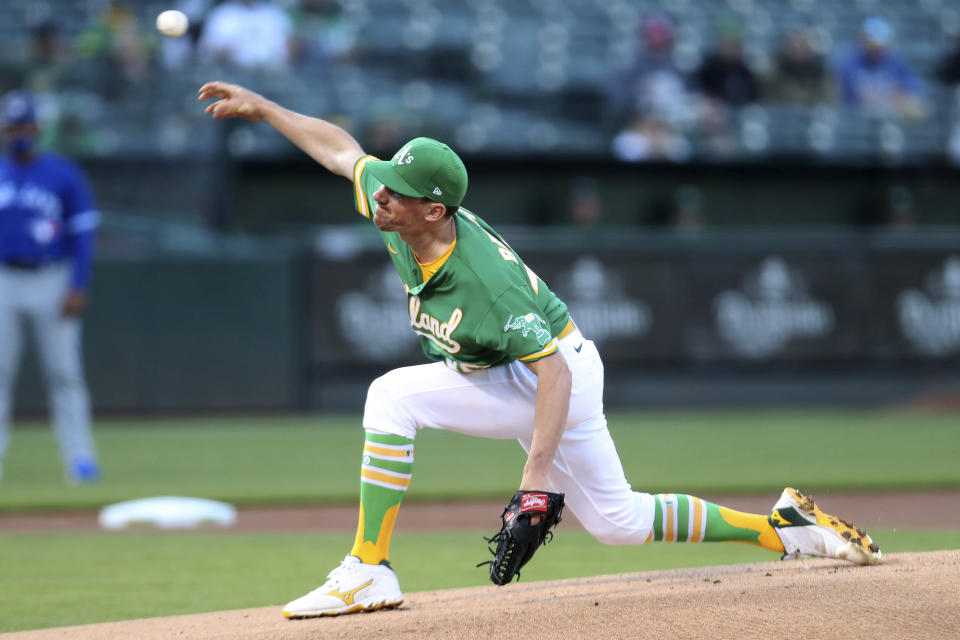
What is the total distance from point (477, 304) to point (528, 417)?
0.51m

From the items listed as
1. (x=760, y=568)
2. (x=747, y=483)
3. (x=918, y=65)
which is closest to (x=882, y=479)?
(x=747, y=483)

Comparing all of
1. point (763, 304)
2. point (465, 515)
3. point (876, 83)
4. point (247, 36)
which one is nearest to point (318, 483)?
point (465, 515)

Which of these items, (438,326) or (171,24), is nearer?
(438,326)

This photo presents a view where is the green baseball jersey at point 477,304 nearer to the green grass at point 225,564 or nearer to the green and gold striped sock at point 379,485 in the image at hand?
the green and gold striped sock at point 379,485

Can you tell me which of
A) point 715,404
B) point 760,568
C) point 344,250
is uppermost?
point 344,250

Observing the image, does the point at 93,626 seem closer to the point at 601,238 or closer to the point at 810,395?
the point at 601,238

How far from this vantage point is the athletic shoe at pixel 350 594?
155 inches

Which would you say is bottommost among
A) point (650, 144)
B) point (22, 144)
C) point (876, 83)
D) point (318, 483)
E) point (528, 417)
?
point (318, 483)

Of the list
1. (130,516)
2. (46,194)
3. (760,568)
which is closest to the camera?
(760,568)

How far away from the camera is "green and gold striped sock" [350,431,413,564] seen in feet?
13.2

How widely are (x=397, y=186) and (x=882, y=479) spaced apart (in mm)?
5626

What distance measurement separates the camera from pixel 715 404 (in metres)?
13.4

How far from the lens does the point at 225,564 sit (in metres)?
5.78

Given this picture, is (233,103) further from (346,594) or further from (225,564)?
(225,564)
